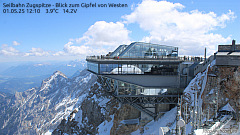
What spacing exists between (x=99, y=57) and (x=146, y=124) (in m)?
19.4

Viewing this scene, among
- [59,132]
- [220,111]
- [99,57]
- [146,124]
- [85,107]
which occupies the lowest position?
[59,132]

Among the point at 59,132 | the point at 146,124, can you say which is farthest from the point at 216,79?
the point at 59,132

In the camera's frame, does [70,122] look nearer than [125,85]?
No

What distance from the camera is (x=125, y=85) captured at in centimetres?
3603

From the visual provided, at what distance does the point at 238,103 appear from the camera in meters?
24.5

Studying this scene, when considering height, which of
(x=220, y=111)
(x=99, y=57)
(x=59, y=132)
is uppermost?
(x=99, y=57)

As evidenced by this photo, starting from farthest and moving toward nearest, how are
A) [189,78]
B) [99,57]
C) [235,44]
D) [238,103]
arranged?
[99,57], [189,78], [235,44], [238,103]

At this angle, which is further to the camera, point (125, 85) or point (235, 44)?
point (125, 85)

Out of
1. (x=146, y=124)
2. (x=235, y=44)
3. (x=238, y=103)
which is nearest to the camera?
(x=238, y=103)

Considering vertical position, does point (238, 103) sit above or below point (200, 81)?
below

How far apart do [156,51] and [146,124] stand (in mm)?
17788

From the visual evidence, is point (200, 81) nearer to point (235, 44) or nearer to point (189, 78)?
point (189, 78)

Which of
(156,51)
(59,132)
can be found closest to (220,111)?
(156,51)

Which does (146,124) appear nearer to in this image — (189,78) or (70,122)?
(189,78)
